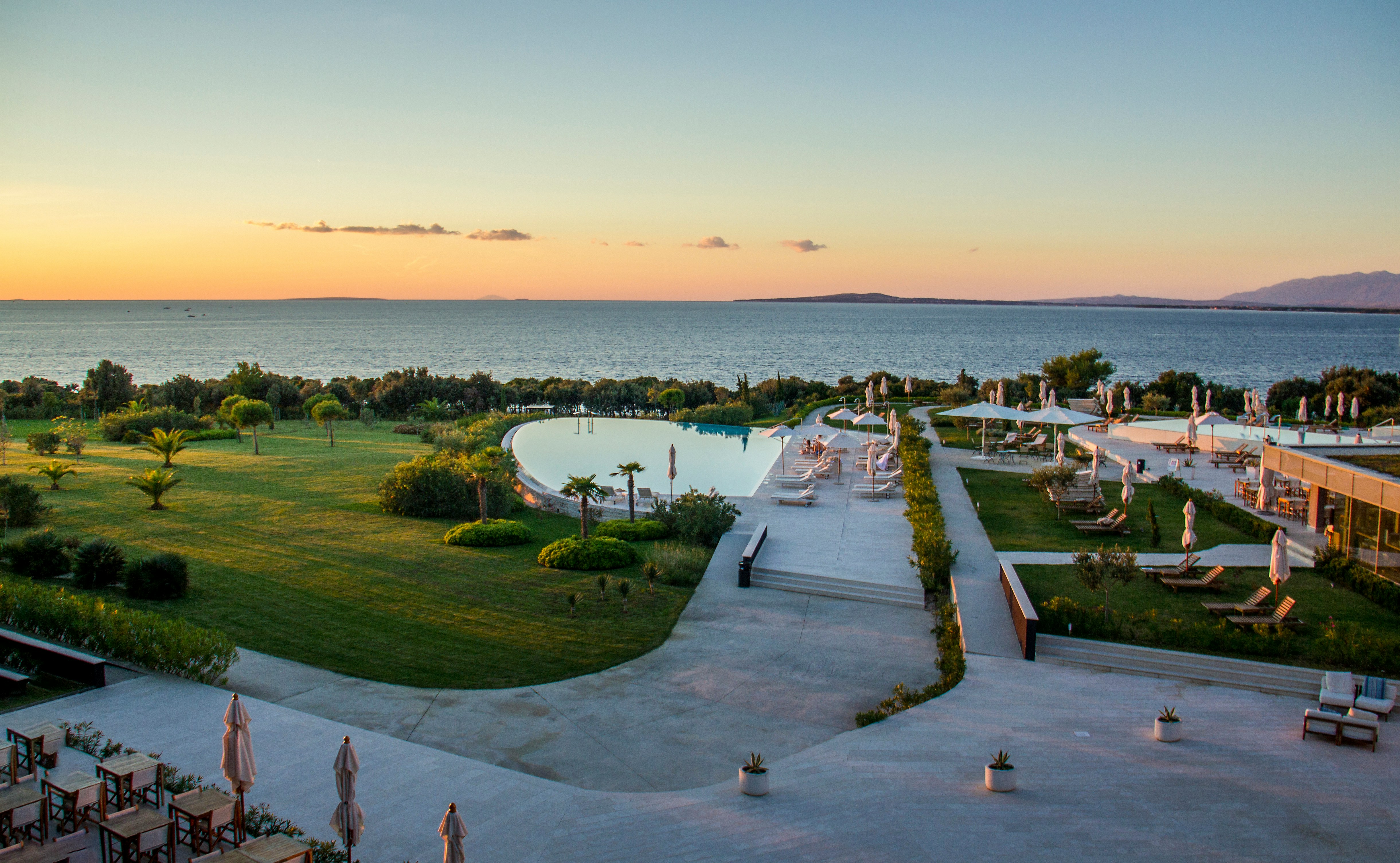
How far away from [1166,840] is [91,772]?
10165 millimetres

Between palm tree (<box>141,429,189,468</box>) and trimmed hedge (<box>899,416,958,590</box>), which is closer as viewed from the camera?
trimmed hedge (<box>899,416,958,590</box>)

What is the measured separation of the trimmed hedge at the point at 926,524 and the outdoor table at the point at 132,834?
11.2 m

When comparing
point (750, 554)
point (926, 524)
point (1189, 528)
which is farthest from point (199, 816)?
point (1189, 528)

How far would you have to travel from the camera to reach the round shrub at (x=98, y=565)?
14375 millimetres

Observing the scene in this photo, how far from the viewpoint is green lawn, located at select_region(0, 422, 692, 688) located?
11930 millimetres

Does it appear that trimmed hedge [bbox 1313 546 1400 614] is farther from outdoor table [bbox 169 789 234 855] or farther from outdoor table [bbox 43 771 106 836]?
outdoor table [bbox 43 771 106 836]

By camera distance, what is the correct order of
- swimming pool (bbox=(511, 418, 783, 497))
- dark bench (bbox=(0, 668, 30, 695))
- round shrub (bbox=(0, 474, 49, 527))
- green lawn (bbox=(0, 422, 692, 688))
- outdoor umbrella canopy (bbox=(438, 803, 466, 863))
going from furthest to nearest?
1. swimming pool (bbox=(511, 418, 783, 497))
2. round shrub (bbox=(0, 474, 49, 527))
3. green lawn (bbox=(0, 422, 692, 688))
4. dark bench (bbox=(0, 668, 30, 695))
5. outdoor umbrella canopy (bbox=(438, 803, 466, 863))

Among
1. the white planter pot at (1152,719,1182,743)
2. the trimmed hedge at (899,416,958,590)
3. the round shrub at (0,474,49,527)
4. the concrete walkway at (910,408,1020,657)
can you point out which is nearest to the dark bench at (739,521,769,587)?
the trimmed hedge at (899,416,958,590)

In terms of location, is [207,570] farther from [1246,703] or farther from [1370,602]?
[1370,602]

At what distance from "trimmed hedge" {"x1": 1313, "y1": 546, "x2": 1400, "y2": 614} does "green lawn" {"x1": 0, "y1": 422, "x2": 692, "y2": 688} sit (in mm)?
11142

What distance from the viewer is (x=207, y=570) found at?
51.8 ft

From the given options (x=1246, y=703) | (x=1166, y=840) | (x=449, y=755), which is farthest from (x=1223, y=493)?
(x=449, y=755)

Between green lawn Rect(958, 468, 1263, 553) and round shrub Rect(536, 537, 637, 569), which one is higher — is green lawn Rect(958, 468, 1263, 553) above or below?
above

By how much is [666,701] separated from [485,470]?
1022 centimetres
